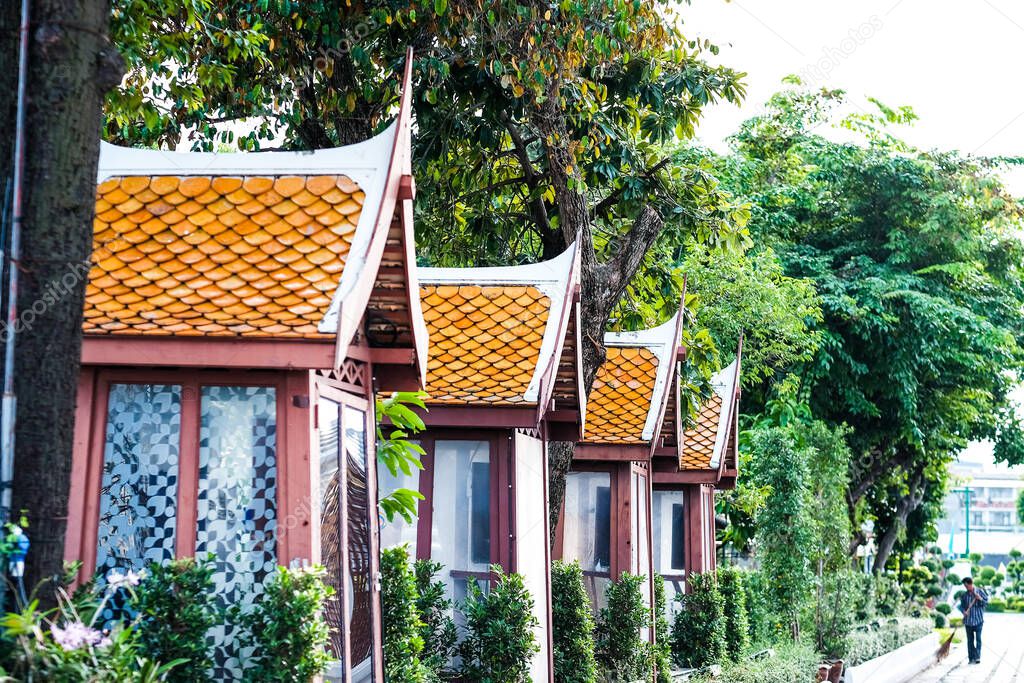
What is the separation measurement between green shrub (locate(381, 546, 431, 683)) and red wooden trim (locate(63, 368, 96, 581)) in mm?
2579

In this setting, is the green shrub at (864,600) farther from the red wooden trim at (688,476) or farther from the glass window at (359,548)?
the glass window at (359,548)

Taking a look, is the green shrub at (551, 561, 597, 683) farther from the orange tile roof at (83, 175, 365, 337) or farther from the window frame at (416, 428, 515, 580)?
the orange tile roof at (83, 175, 365, 337)

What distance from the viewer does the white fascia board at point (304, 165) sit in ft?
24.0

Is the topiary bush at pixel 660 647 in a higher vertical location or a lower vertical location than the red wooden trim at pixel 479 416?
lower

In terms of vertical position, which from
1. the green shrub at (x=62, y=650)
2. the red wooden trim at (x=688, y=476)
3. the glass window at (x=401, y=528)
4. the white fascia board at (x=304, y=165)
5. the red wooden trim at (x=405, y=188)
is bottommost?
the green shrub at (x=62, y=650)

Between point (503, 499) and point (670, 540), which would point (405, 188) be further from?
point (670, 540)

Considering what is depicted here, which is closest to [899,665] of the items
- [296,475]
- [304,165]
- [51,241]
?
[304,165]

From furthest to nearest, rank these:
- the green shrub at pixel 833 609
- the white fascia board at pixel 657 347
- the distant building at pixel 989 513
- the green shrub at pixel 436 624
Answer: the distant building at pixel 989 513 < the green shrub at pixel 833 609 < the white fascia board at pixel 657 347 < the green shrub at pixel 436 624

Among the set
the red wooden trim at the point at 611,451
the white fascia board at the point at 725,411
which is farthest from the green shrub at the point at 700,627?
the red wooden trim at the point at 611,451

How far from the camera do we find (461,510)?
37.0 ft

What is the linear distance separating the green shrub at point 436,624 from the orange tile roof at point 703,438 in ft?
32.2

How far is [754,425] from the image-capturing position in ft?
97.4

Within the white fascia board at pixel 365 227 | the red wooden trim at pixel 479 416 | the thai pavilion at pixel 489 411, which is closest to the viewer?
the white fascia board at pixel 365 227

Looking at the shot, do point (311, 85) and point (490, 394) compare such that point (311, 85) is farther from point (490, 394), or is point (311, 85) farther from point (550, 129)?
point (490, 394)
